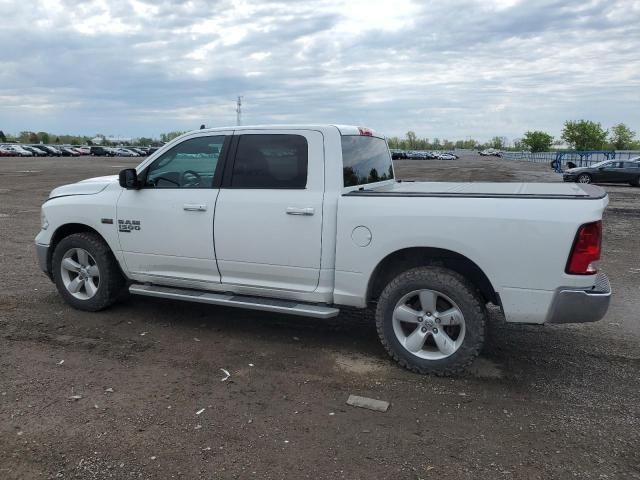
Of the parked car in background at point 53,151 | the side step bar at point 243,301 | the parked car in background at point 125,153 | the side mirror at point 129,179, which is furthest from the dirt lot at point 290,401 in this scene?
the parked car in background at point 125,153

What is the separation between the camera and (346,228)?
4504 mm

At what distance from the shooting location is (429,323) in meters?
4.36

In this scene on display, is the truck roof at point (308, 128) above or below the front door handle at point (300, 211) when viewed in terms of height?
above

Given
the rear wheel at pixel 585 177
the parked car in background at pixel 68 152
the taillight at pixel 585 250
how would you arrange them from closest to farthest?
the taillight at pixel 585 250 < the rear wheel at pixel 585 177 < the parked car in background at pixel 68 152

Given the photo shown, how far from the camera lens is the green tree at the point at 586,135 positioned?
119 metres

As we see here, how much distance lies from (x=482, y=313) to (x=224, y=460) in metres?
2.18

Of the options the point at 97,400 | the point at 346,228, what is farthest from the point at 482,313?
the point at 97,400

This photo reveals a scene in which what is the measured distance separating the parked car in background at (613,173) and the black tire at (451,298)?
2481cm

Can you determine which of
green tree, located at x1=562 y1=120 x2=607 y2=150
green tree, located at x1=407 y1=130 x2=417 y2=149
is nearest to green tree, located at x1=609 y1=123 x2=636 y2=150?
green tree, located at x1=562 y1=120 x2=607 y2=150

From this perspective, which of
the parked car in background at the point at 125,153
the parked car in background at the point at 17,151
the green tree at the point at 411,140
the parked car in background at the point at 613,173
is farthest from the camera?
the green tree at the point at 411,140

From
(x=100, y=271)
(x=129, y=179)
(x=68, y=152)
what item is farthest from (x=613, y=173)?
(x=68, y=152)

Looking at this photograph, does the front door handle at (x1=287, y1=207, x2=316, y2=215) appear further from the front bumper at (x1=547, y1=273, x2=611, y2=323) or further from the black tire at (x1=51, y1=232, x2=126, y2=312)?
the black tire at (x1=51, y1=232, x2=126, y2=312)

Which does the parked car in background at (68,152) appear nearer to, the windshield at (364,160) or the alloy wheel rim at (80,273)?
the alloy wheel rim at (80,273)

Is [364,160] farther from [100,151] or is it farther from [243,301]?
[100,151]
